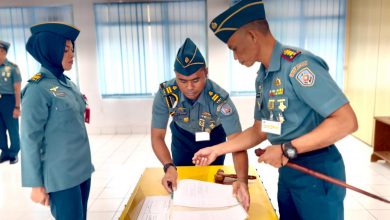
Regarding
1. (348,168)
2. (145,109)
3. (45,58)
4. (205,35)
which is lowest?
(348,168)

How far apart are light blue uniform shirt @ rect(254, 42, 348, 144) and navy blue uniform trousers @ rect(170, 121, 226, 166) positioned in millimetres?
772

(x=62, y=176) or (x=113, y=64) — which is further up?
(x=113, y=64)

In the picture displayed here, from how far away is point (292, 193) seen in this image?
4.46ft

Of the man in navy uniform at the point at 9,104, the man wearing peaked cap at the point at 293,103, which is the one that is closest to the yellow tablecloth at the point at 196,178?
the man wearing peaked cap at the point at 293,103

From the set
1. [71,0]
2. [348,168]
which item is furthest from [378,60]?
[71,0]

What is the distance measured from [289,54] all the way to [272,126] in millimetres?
299

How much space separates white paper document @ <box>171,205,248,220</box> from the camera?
123 cm

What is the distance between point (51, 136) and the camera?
1.60m

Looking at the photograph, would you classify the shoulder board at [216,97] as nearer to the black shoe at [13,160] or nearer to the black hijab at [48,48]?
the black hijab at [48,48]

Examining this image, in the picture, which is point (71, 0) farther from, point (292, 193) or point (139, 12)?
point (292, 193)

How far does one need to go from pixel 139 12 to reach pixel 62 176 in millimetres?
4330

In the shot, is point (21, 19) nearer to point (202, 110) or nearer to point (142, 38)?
point (142, 38)

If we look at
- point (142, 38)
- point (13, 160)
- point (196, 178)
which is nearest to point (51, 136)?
point (196, 178)

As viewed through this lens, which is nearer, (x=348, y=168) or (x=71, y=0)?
(x=348, y=168)
